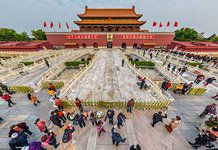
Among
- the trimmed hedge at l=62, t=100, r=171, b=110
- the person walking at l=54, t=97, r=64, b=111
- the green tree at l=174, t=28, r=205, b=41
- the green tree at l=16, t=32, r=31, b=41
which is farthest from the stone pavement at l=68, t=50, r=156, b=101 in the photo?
the green tree at l=16, t=32, r=31, b=41

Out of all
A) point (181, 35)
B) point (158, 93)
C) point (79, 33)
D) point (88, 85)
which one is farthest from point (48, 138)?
point (181, 35)

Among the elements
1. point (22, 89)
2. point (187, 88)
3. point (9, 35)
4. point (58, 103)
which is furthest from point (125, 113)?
point (9, 35)

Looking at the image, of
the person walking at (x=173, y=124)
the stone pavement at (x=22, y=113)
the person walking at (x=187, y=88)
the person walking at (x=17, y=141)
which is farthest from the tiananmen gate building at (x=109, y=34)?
the person walking at (x=17, y=141)

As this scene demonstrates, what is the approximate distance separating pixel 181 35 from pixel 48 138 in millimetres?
56223

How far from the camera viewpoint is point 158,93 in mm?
8148

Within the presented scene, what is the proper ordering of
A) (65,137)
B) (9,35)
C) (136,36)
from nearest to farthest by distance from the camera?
(65,137)
(136,36)
(9,35)

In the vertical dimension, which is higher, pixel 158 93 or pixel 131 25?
pixel 131 25

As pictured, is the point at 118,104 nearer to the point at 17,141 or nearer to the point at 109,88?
the point at 109,88

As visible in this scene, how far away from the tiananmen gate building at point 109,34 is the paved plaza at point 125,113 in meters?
24.8

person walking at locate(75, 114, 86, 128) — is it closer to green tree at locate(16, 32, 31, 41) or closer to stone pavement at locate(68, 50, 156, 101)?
stone pavement at locate(68, 50, 156, 101)

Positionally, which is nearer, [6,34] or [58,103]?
[58,103]

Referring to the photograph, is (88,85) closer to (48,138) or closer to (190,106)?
(48,138)

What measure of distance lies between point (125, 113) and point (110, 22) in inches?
1288

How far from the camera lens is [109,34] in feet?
108
